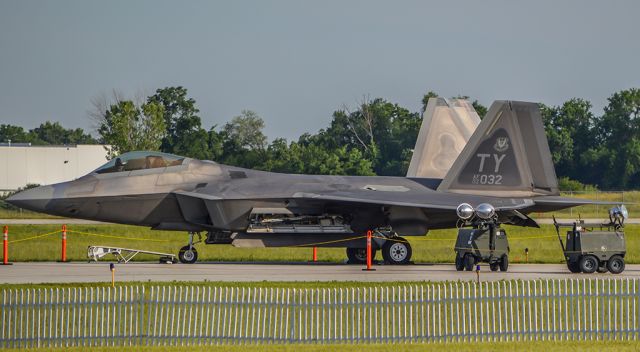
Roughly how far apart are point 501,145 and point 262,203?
274 inches

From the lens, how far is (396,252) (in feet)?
95.1

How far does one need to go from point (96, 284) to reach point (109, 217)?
7128 millimetres

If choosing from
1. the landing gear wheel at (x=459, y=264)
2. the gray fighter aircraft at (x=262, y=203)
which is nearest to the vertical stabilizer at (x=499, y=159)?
the gray fighter aircraft at (x=262, y=203)

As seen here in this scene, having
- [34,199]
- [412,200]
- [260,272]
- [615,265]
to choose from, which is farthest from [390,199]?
[34,199]

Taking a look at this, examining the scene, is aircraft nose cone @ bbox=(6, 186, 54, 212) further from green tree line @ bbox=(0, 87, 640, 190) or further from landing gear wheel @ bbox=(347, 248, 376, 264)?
green tree line @ bbox=(0, 87, 640, 190)

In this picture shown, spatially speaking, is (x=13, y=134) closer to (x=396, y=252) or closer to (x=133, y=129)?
(x=133, y=129)

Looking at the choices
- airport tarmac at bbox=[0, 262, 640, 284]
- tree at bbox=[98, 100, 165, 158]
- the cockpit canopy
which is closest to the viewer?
airport tarmac at bbox=[0, 262, 640, 284]

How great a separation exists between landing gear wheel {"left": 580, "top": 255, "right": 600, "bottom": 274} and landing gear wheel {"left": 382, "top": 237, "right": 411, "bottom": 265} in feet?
16.6

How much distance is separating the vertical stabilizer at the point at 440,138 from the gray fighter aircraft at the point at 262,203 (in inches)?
170

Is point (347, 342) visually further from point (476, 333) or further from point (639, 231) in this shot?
point (639, 231)

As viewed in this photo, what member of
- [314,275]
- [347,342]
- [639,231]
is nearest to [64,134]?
[639,231]

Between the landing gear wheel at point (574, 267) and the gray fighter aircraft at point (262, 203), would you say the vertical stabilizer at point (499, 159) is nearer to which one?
the gray fighter aircraft at point (262, 203)

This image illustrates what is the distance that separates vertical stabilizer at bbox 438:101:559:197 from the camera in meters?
30.9

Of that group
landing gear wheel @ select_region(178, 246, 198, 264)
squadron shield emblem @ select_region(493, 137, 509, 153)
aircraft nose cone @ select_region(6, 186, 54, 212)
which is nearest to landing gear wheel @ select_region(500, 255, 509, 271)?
squadron shield emblem @ select_region(493, 137, 509, 153)
